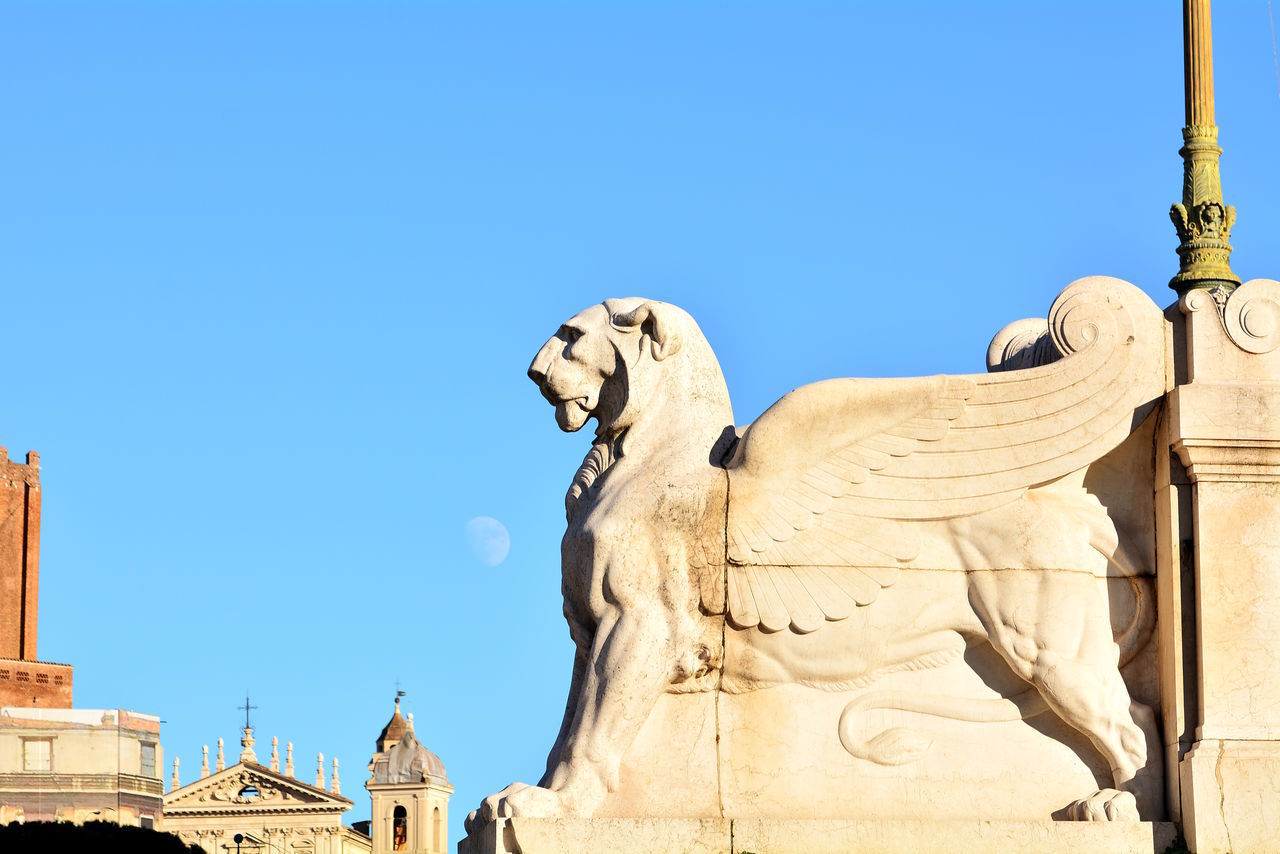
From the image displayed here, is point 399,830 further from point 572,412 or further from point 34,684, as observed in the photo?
point 572,412

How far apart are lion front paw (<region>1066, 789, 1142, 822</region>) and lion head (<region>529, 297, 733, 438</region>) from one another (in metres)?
2.33

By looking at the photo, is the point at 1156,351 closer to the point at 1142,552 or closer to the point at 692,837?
the point at 1142,552

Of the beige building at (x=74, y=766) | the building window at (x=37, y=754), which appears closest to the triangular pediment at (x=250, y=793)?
→ the beige building at (x=74, y=766)

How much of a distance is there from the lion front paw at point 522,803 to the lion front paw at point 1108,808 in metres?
2.26

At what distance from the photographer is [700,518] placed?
376 inches

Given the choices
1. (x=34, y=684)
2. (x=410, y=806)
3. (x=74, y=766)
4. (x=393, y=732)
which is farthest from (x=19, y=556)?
(x=393, y=732)

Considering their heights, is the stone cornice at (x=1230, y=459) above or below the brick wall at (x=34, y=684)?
below

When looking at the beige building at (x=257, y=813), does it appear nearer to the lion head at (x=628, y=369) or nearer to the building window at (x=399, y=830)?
the building window at (x=399, y=830)

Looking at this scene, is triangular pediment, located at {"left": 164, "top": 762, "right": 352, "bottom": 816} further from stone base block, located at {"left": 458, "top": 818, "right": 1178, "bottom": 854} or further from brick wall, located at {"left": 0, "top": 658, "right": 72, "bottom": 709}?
stone base block, located at {"left": 458, "top": 818, "right": 1178, "bottom": 854}

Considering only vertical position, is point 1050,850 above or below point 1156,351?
below

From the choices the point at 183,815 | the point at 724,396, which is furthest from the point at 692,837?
the point at 183,815

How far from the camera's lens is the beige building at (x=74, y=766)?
203ft

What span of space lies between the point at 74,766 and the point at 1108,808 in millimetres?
56371

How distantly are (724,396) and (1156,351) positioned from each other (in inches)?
76.4
